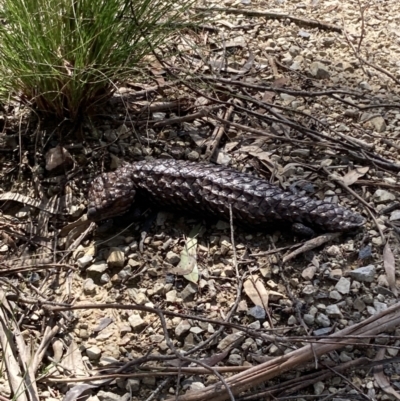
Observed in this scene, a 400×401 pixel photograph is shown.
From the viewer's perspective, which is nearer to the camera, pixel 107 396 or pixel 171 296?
pixel 107 396

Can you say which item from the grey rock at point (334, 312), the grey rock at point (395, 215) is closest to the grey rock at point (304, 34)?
the grey rock at point (395, 215)

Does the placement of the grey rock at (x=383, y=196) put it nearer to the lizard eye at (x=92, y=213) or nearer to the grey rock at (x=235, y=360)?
the grey rock at (x=235, y=360)

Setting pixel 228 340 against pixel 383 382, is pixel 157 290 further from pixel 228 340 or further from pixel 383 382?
pixel 383 382

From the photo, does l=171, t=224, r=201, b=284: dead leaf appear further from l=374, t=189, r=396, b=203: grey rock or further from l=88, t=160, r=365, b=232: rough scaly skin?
l=374, t=189, r=396, b=203: grey rock

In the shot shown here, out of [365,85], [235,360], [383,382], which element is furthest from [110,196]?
[365,85]

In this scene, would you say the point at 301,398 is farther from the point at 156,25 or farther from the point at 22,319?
the point at 156,25
